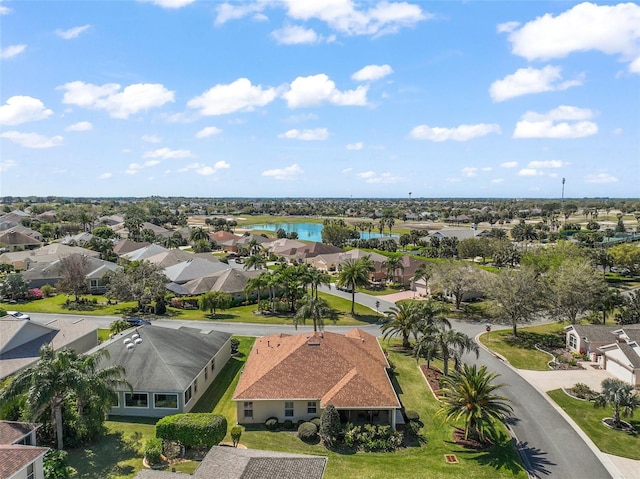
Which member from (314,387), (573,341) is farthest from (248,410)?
(573,341)

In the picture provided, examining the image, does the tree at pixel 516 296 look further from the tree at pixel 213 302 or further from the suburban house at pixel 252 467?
the suburban house at pixel 252 467

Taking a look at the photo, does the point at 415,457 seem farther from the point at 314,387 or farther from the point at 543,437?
the point at 543,437

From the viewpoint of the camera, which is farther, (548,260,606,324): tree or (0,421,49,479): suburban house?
(548,260,606,324): tree

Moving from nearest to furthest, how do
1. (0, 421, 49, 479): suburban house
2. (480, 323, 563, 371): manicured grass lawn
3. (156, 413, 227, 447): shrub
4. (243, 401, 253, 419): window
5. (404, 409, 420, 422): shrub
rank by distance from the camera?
(0, 421, 49, 479): suburban house → (156, 413, 227, 447): shrub → (243, 401, 253, 419): window → (404, 409, 420, 422): shrub → (480, 323, 563, 371): manicured grass lawn

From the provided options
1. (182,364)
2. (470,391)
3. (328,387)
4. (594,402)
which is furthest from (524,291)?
(182,364)

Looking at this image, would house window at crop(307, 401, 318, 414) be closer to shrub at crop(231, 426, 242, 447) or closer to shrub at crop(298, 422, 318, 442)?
shrub at crop(298, 422, 318, 442)

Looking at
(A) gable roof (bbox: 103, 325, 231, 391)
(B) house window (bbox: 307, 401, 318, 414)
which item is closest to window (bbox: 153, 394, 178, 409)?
(A) gable roof (bbox: 103, 325, 231, 391)
